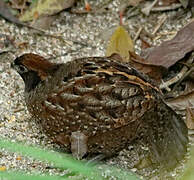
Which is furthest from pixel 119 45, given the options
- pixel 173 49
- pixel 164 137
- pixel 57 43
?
pixel 164 137

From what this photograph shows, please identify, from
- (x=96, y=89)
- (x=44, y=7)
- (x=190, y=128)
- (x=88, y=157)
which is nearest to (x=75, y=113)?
(x=96, y=89)

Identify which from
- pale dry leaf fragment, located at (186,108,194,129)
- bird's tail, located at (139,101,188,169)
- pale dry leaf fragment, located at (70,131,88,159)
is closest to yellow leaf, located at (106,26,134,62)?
pale dry leaf fragment, located at (186,108,194,129)

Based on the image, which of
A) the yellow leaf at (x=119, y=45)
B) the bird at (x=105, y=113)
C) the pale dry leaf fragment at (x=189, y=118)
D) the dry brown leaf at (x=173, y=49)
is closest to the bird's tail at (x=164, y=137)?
the bird at (x=105, y=113)

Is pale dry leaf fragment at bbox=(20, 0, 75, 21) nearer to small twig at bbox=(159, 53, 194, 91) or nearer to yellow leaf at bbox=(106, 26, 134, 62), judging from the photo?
yellow leaf at bbox=(106, 26, 134, 62)

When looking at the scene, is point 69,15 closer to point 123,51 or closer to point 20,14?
point 20,14

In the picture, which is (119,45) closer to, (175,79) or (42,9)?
(175,79)

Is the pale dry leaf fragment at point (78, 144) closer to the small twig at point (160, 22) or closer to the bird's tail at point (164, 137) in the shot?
the bird's tail at point (164, 137)
